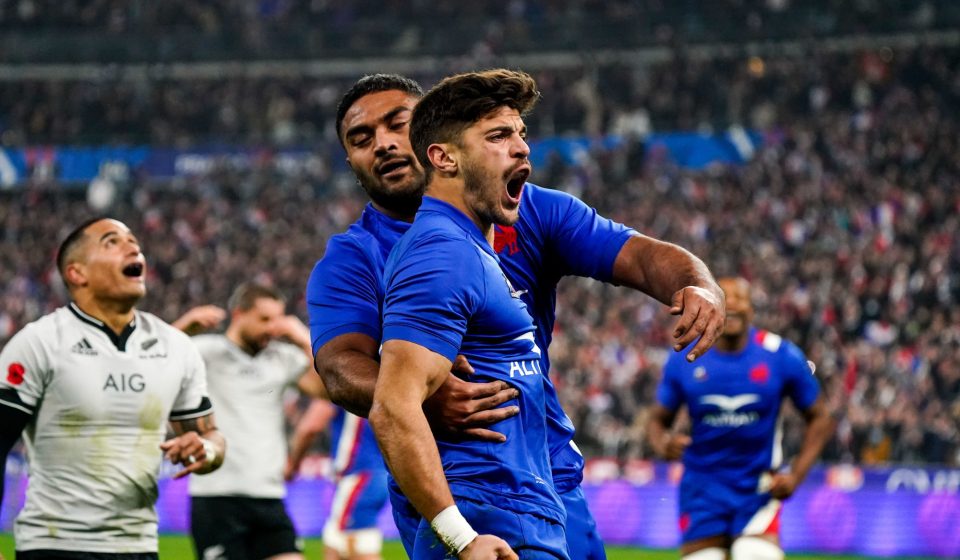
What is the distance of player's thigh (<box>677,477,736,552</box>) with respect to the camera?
361 inches

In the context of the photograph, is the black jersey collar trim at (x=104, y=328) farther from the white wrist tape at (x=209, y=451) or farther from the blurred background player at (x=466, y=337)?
the blurred background player at (x=466, y=337)

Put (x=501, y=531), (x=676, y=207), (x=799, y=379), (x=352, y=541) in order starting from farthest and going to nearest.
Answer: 1. (x=676, y=207)
2. (x=352, y=541)
3. (x=799, y=379)
4. (x=501, y=531)

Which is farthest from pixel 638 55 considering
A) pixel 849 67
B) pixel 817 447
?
pixel 817 447

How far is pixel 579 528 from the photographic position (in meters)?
4.83

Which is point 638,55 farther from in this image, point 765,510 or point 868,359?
point 765,510

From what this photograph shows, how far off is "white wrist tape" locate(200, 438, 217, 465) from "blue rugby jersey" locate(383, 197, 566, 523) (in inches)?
94.7

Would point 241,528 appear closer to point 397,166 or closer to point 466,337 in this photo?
point 397,166

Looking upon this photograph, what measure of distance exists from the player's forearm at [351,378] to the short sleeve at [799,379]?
18.4 feet

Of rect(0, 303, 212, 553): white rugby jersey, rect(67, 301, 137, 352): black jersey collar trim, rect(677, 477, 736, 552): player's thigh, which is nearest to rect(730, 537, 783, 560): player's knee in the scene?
rect(677, 477, 736, 552): player's thigh

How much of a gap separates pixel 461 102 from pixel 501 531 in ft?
4.21

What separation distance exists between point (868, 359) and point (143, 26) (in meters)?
27.9

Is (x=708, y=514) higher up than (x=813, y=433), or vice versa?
(x=813, y=433)

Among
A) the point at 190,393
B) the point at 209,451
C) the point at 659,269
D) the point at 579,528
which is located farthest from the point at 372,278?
the point at 190,393

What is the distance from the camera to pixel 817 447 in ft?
32.1
